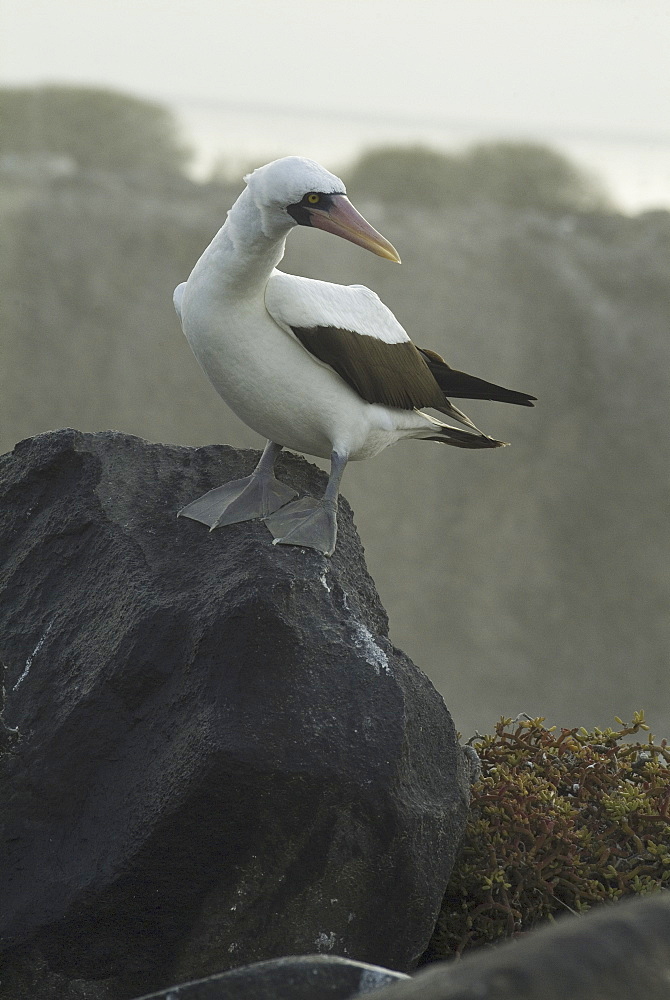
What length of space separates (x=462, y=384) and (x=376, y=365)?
331 mm

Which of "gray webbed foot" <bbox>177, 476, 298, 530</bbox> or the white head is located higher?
the white head

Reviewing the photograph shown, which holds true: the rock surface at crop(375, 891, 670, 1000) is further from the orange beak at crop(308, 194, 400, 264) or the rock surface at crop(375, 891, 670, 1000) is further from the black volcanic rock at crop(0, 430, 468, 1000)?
the orange beak at crop(308, 194, 400, 264)

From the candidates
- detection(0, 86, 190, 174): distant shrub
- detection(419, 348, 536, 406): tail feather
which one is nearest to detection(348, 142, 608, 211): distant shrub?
detection(0, 86, 190, 174): distant shrub

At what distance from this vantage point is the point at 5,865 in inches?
73.7

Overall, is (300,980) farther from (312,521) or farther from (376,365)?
(376,365)

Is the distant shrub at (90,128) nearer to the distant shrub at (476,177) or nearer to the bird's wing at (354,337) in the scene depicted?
the distant shrub at (476,177)

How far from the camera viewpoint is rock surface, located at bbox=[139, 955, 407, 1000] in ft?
4.04

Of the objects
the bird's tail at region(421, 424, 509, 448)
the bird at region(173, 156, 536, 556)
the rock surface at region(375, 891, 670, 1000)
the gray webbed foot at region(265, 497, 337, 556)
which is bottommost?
the rock surface at region(375, 891, 670, 1000)

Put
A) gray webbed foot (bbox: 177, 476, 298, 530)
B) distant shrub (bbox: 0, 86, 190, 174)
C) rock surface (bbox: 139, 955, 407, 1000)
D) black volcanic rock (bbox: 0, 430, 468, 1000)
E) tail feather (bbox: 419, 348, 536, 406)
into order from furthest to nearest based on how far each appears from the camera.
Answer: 1. distant shrub (bbox: 0, 86, 190, 174)
2. tail feather (bbox: 419, 348, 536, 406)
3. gray webbed foot (bbox: 177, 476, 298, 530)
4. black volcanic rock (bbox: 0, 430, 468, 1000)
5. rock surface (bbox: 139, 955, 407, 1000)

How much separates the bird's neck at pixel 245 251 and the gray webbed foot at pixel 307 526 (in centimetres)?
44

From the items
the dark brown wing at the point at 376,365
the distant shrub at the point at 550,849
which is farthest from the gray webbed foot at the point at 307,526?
the distant shrub at the point at 550,849

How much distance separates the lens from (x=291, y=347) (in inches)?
83.0

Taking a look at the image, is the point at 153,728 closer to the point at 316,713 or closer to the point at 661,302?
the point at 316,713

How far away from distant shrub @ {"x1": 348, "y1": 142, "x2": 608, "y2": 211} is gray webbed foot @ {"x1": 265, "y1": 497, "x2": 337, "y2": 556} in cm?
742
